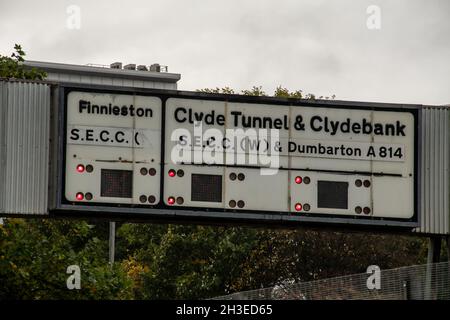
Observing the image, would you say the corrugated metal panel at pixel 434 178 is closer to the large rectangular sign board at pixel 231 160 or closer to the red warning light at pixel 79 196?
the large rectangular sign board at pixel 231 160

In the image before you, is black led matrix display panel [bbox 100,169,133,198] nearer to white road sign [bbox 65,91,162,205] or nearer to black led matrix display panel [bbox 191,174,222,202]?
white road sign [bbox 65,91,162,205]

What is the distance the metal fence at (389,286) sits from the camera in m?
30.2

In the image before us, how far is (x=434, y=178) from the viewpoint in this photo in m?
34.2

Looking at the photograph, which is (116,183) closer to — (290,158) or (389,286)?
(290,158)

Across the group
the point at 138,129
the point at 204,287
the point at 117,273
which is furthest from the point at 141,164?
the point at 204,287

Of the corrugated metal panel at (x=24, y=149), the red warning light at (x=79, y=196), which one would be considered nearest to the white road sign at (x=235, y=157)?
the red warning light at (x=79, y=196)

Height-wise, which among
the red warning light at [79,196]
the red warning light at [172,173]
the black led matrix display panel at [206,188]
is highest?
the red warning light at [172,173]

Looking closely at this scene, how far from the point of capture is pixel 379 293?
30109 millimetres

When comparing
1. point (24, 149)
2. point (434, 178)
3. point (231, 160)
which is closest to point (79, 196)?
point (24, 149)

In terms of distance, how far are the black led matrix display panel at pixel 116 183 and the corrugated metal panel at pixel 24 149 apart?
4.59 ft

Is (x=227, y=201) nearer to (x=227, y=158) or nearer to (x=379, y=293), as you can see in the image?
(x=227, y=158)

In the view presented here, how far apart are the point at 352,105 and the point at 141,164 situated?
520 cm

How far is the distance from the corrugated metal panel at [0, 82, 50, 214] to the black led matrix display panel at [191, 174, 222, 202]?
340cm

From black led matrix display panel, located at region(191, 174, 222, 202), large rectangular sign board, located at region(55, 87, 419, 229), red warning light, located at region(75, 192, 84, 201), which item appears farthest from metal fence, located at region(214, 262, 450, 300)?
red warning light, located at region(75, 192, 84, 201)
